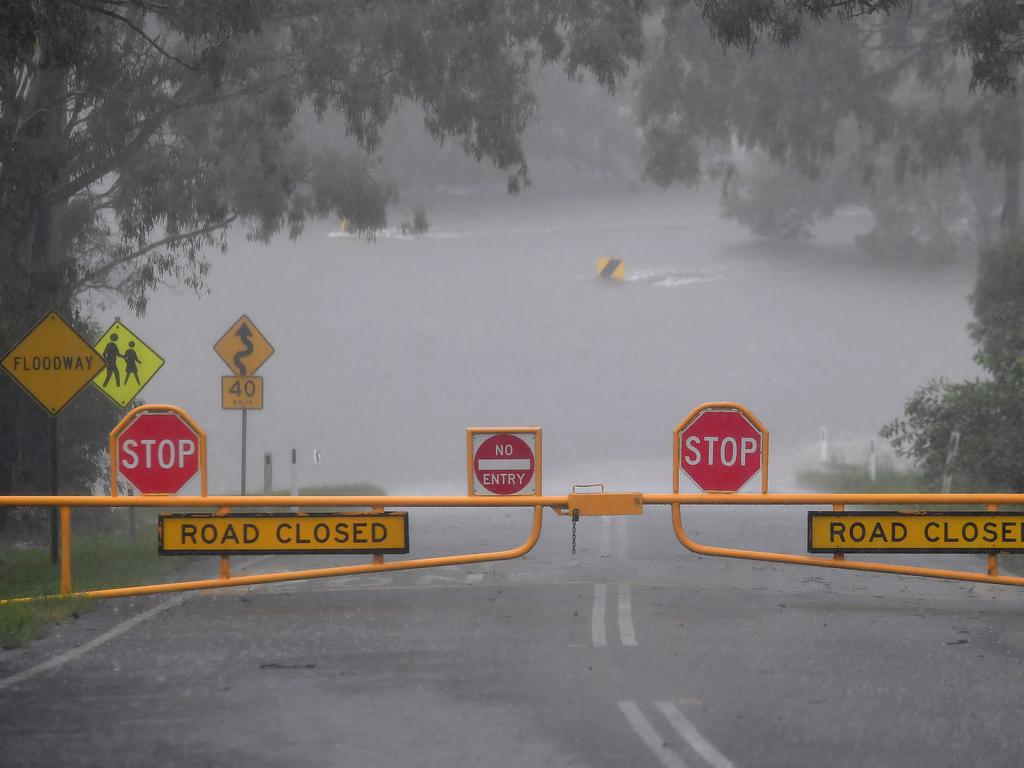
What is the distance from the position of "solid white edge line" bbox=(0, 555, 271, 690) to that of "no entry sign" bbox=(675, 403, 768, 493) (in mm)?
4165

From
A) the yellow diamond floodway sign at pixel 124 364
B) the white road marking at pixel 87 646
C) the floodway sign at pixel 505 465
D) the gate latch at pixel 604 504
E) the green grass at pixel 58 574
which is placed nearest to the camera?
the white road marking at pixel 87 646

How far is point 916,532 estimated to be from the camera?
470 inches

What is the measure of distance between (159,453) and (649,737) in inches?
233

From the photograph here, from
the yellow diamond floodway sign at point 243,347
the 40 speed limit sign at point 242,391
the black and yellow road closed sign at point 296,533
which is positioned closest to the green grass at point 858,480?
the 40 speed limit sign at point 242,391

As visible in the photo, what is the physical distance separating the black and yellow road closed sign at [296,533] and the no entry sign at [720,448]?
234cm

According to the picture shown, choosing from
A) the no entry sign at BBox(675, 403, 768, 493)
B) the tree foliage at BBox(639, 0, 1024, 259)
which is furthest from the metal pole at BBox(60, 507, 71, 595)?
the tree foliage at BBox(639, 0, 1024, 259)

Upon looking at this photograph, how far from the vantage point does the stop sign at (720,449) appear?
12.4 m

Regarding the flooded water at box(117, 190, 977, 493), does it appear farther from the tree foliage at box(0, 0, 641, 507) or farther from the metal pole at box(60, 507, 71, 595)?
the metal pole at box(60, 507, 71, 595)

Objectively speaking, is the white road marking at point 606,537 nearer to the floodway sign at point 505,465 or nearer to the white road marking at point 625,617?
the white road marking at point 625,617

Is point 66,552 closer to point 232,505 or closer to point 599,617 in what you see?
point 232,505

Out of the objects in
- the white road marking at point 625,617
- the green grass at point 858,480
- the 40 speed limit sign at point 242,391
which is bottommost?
the white road marking at point 625,617

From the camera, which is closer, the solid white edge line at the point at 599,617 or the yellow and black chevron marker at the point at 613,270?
the solid white edge line at the point at 599,617

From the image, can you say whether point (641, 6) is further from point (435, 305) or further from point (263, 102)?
point (435, 305)

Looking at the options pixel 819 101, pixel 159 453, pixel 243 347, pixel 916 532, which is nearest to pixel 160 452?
pixel 159 453
